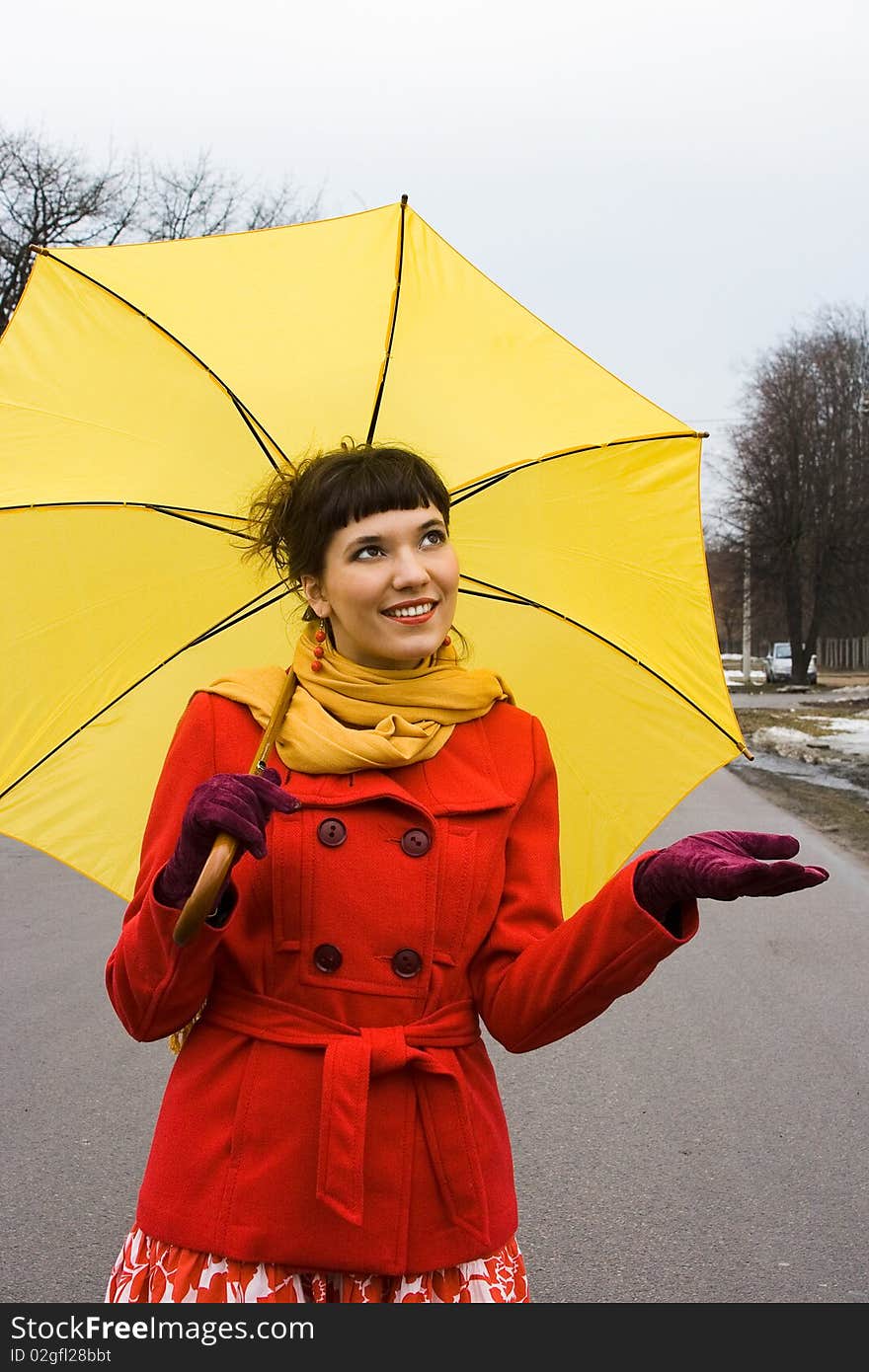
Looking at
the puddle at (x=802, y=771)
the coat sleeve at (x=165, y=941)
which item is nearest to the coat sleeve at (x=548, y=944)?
the coat sleeve at (x=165, y=941)

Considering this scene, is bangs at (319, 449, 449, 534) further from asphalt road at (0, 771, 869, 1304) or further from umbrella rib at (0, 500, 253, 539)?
asphalt road at (0, 771, 869, 1304)

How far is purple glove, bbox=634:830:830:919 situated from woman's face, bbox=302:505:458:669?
61cm

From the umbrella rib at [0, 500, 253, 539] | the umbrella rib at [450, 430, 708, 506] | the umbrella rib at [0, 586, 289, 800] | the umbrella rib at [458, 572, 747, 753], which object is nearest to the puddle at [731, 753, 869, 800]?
the umbrella rib at [458, 572, 747, 753]

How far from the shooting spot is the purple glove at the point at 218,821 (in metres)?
2.06

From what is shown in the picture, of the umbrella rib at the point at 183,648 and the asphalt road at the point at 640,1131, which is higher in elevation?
the umbrella rib at the point at 183,648

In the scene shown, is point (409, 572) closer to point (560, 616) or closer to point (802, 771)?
point (560, 616)

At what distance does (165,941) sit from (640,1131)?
3749 millimetres

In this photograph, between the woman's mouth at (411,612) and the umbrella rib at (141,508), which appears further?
the umbrella rib at (141,508)

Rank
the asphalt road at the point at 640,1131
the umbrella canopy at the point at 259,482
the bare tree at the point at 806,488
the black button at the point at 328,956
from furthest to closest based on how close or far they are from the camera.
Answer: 1. the bare tree at the point at 806,488
2. the asphalt road at the point at 640,1131
3. the umbrella canopy at the point at 259,482
4. the black button at the point at 328,956

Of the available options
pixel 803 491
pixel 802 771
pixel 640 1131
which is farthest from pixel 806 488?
pixel 640 1131

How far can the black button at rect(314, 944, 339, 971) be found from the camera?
2371 millimetres

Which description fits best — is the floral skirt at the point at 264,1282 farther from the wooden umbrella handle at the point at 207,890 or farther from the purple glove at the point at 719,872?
the purple glove at the point at 719,872

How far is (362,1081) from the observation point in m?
2.30

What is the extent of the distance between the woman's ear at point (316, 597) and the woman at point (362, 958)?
0.22 feet
